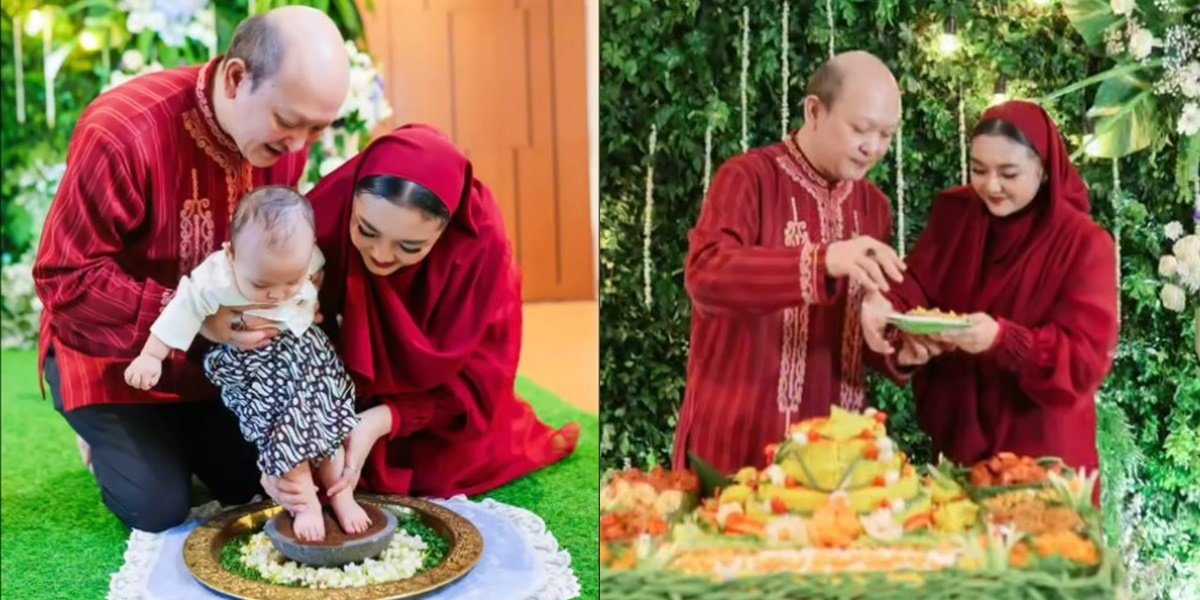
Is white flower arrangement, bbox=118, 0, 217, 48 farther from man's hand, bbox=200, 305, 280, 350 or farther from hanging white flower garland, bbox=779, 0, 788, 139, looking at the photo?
hanging white flower garland, bbox=779, 0, 788, 139

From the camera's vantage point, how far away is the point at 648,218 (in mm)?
1696

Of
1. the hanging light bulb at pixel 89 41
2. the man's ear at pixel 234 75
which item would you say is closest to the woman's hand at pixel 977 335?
the man's ear at pixel 234 75

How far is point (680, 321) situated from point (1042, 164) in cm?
61

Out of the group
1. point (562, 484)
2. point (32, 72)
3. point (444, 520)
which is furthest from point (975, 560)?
point (32, 72)

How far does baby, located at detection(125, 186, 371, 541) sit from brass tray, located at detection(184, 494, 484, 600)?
0.11 metres

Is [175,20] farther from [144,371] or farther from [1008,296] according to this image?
[1008,296]

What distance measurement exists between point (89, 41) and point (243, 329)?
92 cm

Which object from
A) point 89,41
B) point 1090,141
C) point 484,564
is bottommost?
point 484,564

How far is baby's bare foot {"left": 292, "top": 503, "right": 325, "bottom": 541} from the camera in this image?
6.07 ft

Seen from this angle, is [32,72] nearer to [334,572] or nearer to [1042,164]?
[334,572]

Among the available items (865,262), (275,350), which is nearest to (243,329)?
(275,350)

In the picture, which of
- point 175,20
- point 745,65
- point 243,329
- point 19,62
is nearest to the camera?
point 745,65

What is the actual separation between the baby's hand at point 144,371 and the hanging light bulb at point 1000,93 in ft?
4.55

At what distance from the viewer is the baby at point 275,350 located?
1.71 m
